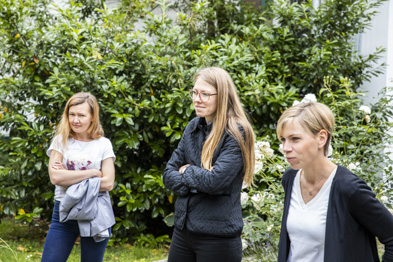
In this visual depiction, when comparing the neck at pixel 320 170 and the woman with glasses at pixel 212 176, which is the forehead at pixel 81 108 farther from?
the neck at pixel 320 170

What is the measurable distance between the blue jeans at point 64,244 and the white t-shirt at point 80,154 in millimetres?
239

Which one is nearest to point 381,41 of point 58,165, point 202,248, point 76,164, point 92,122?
point 92,122

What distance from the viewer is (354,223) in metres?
2.33

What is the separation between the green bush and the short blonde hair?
361 centimetres

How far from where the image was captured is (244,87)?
646cm

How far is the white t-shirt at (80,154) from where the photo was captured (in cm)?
420

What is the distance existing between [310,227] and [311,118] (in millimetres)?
525

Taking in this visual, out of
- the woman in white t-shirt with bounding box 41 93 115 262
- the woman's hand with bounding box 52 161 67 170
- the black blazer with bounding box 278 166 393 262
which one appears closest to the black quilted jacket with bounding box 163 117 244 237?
the black blazer with bounding box 278 166 393 262

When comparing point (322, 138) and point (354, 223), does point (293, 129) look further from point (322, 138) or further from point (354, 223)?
point (354, 223)

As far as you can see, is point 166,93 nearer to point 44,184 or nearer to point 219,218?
point 44,184

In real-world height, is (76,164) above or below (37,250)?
above

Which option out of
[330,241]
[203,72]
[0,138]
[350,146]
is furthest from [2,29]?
[330,241]

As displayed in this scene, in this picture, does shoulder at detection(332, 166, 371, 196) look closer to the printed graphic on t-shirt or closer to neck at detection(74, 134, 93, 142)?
the printed graphic on t-shirt

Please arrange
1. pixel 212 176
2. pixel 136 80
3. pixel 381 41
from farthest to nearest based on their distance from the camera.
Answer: pixel 381 41 → pixel 136 80 → pixel 212 176
